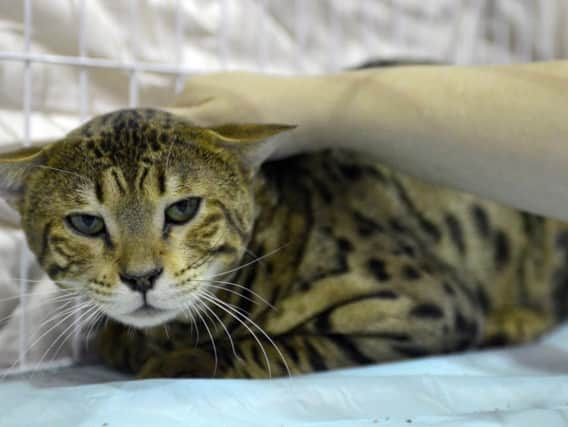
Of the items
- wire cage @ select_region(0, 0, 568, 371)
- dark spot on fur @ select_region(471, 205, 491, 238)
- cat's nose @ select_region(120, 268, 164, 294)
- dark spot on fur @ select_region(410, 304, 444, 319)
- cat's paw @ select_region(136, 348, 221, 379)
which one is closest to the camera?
cat's nose @ select_region(120, 268, 164, 294)

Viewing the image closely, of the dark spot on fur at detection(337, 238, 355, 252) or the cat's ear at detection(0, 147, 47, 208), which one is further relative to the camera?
the dark spot on fur at detection(337, 238, 355, 252)

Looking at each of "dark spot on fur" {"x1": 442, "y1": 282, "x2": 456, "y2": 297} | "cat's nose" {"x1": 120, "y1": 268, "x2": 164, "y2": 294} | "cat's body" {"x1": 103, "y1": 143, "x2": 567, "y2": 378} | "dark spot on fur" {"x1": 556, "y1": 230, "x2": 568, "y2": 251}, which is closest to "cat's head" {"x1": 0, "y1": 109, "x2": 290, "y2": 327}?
"cat's nose" {"x1": 120, "y1": 268, "x2": 164, "y2": 294}

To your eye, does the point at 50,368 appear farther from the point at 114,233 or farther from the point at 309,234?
the point at 309,234

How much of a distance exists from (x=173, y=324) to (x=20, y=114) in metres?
0.50

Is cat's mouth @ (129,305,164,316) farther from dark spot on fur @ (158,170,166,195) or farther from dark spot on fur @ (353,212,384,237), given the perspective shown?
dark spot on fur @ (353,212,384,237)

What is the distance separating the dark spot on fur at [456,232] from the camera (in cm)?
137

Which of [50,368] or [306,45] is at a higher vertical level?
[306,45]

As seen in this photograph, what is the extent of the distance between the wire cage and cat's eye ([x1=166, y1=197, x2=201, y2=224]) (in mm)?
257

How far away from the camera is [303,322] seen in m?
1.13

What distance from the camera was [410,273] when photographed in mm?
1194

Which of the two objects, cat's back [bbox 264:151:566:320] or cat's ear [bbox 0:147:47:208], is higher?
cat's ear [bbox 0:147:47:208]

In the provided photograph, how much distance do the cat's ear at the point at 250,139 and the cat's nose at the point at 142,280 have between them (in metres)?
0.24

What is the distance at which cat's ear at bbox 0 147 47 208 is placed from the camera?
1.01 metres

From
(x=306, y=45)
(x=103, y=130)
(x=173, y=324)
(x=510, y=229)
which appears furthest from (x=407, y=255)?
(x=306, y=45)
